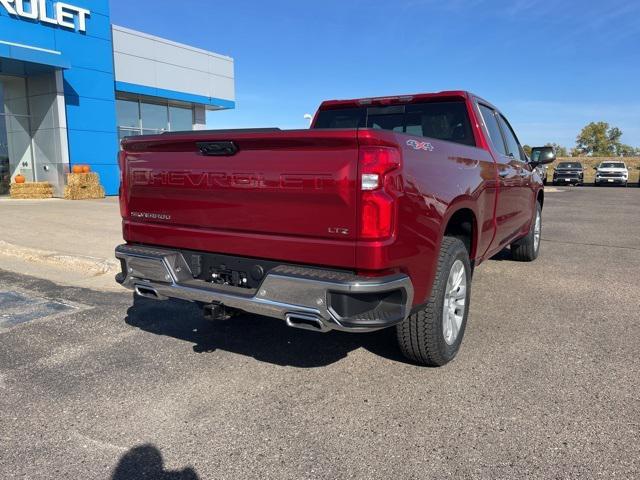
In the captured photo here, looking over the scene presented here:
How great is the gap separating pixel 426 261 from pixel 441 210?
14.1 inches

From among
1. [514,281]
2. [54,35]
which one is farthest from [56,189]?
[514,281]

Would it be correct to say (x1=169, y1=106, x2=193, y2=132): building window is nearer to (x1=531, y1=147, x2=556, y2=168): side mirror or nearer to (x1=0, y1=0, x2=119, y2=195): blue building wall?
(x1=0, y1=0, x2=119, y2=195): blue building wall

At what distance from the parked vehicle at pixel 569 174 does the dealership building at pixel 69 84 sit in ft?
85.2

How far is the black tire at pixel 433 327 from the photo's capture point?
10.6 ft

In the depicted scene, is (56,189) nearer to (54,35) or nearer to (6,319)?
(54,35)

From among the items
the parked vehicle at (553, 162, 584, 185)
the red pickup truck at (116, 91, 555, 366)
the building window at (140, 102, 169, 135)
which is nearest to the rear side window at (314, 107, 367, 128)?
the red pickup truck at (116, 91, 555, 366)

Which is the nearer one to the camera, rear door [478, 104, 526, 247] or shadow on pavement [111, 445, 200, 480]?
shadow on pavement [111, 445, 200, 480]

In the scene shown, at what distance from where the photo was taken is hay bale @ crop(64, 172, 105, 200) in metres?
16.7

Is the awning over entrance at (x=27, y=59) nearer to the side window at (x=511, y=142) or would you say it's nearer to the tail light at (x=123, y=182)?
the tail light at (x=123, y=182)

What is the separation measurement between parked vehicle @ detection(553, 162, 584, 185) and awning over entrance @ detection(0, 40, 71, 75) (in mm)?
30154

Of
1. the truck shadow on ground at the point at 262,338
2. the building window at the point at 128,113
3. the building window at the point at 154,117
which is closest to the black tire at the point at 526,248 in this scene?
the truck shadow on ground at the point at 262,338

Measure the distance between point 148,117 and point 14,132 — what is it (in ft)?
17.8

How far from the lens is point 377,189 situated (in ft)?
8.73

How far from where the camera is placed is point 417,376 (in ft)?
11.2
